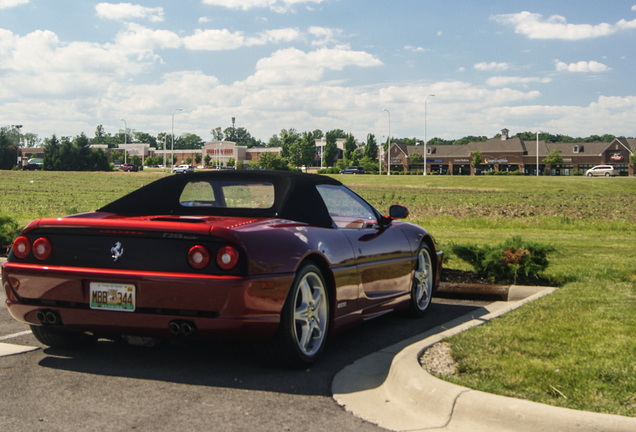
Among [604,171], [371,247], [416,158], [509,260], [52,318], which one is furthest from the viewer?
[416,158]

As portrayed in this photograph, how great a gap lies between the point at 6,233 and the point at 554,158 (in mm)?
104701

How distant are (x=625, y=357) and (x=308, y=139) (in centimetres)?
10832

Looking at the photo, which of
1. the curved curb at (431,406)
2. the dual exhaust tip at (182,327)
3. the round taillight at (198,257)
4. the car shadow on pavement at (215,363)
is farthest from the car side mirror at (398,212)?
the dual exhaust tip at (182,327)

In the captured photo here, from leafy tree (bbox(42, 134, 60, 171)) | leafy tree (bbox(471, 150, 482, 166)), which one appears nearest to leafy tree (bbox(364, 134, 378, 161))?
leafy tree (bbox(471, 150, 482, 166))

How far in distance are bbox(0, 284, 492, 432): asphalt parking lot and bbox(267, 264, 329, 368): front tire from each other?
0.43 ft

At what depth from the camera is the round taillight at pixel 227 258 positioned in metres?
3.94

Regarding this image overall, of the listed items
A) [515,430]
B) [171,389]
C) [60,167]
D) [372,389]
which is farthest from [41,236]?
[60,167]

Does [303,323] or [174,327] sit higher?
[174,327]

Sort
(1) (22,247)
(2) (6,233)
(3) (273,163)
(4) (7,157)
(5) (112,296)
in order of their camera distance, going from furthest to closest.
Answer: (4) (7,157) < (3) (273,163) < (2) (6,233) < (1) (22,247) < (5) (112,296)

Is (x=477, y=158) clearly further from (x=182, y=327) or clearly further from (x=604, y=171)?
(x=182, y=327)

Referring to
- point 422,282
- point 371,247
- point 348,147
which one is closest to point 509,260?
point 422,282

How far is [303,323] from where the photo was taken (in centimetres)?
453

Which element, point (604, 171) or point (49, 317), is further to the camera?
point (604, 171)

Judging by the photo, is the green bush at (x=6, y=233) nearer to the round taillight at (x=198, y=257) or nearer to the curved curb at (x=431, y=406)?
the round taillight at (x=198, y=257)
